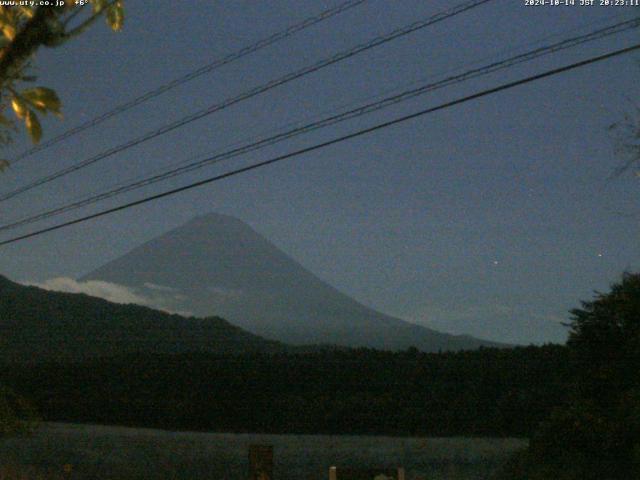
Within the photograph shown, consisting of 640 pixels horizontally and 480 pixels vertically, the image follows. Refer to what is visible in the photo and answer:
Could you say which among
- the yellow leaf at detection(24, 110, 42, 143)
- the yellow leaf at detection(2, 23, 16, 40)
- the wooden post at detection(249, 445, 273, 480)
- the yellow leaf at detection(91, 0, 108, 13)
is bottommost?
the wooden post at detection(249, 445, 273, 480)

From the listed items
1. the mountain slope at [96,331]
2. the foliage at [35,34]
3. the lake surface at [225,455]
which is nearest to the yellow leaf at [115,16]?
the foliage at [35,34]

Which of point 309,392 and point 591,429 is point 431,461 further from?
point 309,392

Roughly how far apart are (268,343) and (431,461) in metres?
36.2

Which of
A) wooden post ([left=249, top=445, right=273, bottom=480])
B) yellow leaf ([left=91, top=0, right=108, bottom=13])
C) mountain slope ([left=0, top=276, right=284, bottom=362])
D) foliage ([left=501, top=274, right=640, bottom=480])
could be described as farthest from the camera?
mountain slope ([left=0, top=276, right=284, bottom=362])

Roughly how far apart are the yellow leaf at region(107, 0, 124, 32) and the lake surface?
10740 mm

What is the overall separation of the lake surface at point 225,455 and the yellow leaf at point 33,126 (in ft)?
32.2

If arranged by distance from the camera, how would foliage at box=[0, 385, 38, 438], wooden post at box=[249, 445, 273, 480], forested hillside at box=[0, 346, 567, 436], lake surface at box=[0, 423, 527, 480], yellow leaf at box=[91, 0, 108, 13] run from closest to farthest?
yellow leaf at box=[91, 0, 108, 13], wooden post at box=[249, 445, 273, 480], foliage at box=[0, 385, 38, 438], lake surface at box=[0, 423, 527, 480], forested hillside at box=[0, 346, 567, 436]

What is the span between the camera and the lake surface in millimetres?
18578

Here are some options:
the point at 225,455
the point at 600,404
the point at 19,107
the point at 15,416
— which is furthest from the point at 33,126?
the point at 225,455

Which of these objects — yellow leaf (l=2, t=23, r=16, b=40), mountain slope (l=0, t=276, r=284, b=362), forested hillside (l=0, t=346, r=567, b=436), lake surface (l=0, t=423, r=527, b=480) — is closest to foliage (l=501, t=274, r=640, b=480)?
lake surface (l=0, t=423, r=527, b=480)

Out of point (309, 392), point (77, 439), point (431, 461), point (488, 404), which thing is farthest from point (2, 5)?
point (309, 392)

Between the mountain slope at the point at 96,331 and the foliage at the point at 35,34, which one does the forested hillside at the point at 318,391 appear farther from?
the foliage at the point at 35,34

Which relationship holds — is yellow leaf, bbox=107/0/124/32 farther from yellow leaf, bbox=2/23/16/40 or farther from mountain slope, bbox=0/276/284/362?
mountain slope, bbox=0/276/284/362

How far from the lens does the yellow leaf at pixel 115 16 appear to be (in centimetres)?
843
